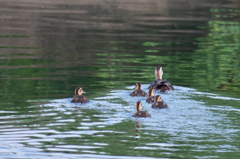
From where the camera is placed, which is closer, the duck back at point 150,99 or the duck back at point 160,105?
the duck back at point 160,105

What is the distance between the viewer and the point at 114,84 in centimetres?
1430

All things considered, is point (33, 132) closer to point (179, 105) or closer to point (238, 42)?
point (179, 105)

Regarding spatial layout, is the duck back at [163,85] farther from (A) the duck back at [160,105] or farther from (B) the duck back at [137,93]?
(A) the duck back at [160,105]

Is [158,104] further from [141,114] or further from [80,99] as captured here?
[80,99]

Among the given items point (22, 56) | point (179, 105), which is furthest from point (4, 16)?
point (179, 105)

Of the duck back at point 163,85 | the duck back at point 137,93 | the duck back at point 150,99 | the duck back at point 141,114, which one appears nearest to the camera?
the duck back at point 141,114

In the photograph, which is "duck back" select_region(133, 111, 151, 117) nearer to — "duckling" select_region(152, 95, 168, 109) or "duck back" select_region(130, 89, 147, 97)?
"duckling" select_region(152, 95, 168, 109)

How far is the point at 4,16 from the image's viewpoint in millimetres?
32219

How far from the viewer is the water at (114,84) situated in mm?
8633

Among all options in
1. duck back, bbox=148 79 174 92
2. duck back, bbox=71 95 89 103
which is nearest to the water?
duck back, bbox=71 95 89 103

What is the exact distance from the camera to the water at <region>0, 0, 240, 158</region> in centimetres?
863

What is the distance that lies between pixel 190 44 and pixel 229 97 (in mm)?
10992

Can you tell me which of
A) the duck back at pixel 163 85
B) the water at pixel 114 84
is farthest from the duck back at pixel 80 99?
the duck back at pixel 163 85

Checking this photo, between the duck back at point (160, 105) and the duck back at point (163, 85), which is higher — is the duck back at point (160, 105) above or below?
below
